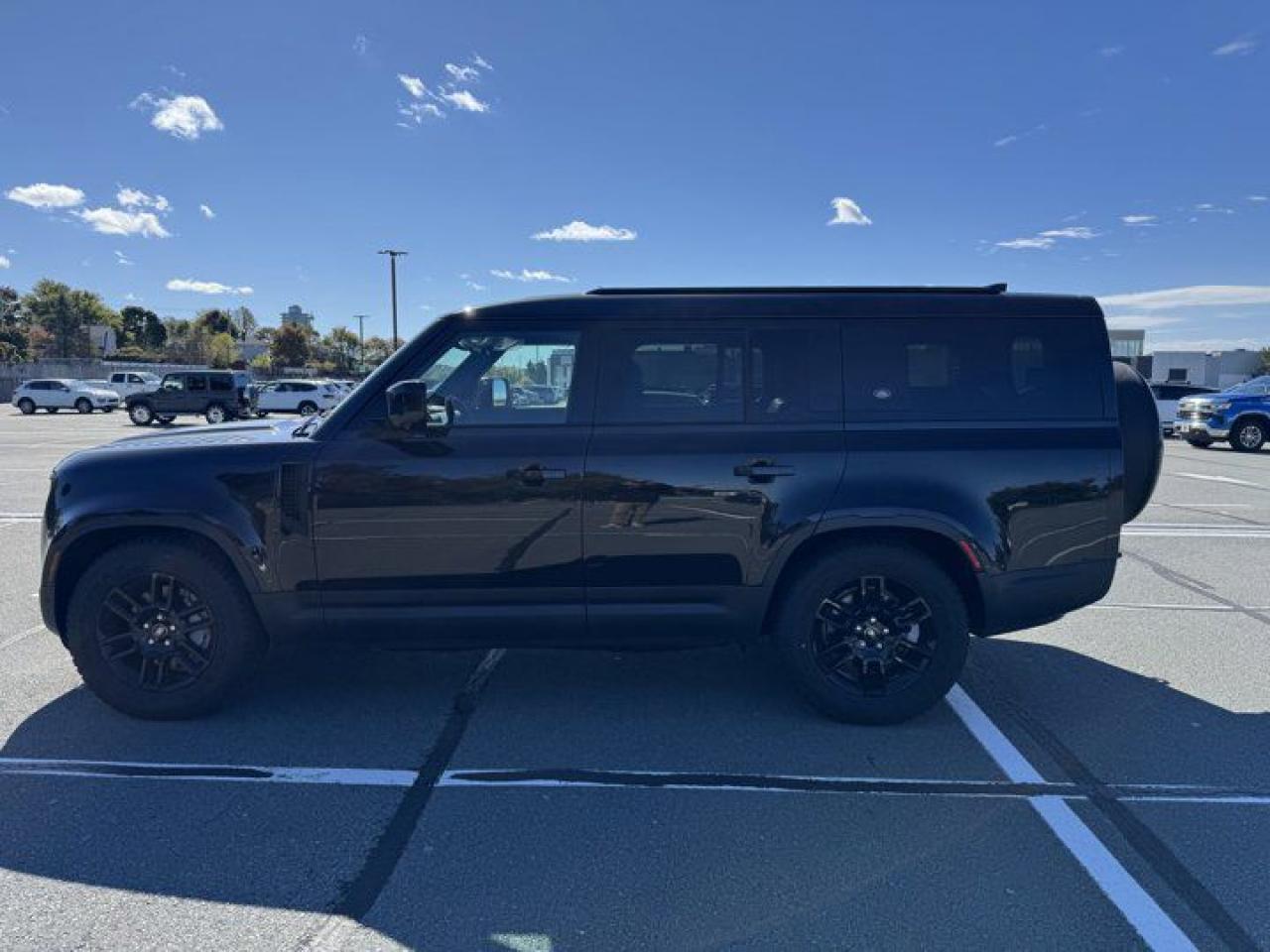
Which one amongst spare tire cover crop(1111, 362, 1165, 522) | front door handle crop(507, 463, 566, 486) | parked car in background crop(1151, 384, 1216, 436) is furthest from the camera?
parked car in background crop(1151, 384, 1216, 436)

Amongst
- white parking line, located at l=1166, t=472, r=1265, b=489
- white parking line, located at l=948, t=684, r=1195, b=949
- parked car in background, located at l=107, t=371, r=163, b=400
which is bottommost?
white parking line, located at l=948, t=684, r=1195, b=949

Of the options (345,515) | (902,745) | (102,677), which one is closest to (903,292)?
(902,745)

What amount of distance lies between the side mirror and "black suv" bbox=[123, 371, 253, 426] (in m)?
26.2

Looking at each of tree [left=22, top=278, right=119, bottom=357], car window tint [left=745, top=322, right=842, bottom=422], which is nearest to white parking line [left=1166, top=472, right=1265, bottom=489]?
car window tint [left=745, top=322, right=842, bottom=422]

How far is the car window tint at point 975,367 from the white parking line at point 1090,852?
1531mm

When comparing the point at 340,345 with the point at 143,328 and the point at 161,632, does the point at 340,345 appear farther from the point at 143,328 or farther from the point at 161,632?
the point at 161,632

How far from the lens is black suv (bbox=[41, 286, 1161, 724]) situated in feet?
12.2

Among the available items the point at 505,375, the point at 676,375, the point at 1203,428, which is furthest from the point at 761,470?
the point at 1203,428

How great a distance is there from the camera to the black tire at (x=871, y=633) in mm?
3836

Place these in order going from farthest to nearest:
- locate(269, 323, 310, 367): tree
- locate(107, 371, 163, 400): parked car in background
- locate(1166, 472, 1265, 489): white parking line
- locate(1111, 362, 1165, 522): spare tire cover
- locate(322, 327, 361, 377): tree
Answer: locate(322, 327, 361, 377): tree → locate(269, 323, 310, 367): tree → locate(107, 371, 163, 400): parked car in background → locate(1166, 472, 1265, 489): white parking line → locate(1111, 362, 1165, 522): spare tire cover

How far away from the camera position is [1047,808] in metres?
3.21

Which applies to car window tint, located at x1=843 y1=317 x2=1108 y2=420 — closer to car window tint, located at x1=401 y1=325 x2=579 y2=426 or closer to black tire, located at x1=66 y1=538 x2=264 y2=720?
car window tint, located at x1=401 y1=325 x2=579 y2=426

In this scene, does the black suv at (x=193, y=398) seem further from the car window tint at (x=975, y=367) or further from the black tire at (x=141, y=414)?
the car window tint at (x=975, y=367)

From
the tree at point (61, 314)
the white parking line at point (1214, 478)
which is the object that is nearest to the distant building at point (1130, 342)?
the white parking line at point (1214, 478)
